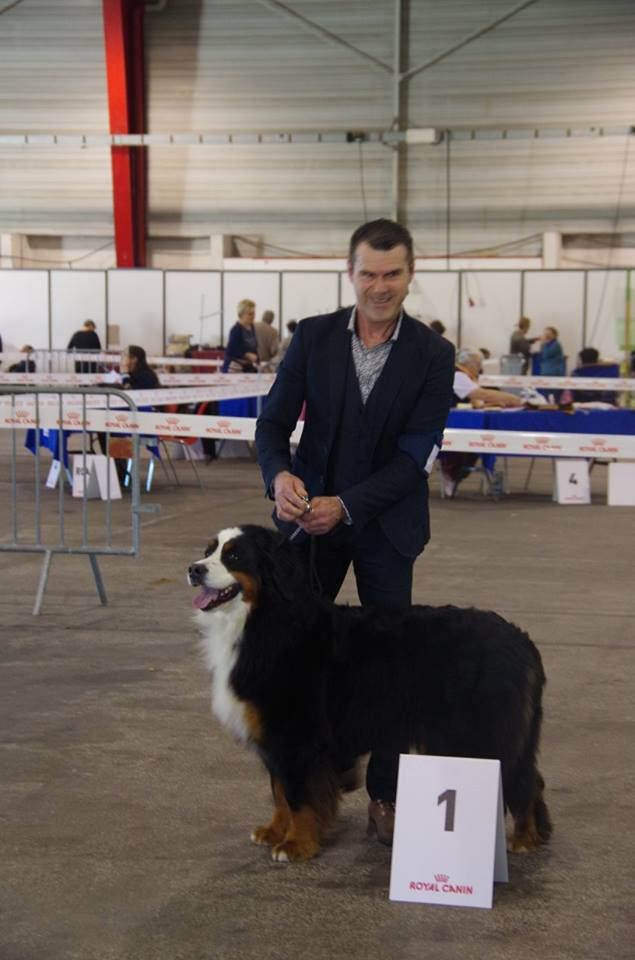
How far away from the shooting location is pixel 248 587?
120 inches

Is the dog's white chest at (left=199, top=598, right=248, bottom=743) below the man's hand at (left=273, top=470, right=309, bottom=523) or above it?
below

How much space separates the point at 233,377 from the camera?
13945mm

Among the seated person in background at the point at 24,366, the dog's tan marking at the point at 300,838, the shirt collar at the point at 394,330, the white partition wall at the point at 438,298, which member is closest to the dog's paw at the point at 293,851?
the dog's tan marking at the point at 300,838

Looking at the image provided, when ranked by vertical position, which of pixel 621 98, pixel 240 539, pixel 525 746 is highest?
pixel 621 98

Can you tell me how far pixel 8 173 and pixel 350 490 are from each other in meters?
23.4

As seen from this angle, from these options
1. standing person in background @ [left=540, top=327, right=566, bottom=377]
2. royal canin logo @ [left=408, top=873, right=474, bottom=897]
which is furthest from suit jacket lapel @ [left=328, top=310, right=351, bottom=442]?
standing person in background @ [left=540, top=327, right=566, bottom=377]

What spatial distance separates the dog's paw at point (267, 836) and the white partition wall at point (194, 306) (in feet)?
67.6

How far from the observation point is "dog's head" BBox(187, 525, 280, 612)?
3.04 metres

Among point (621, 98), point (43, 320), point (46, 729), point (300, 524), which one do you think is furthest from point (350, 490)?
point (43, 320)

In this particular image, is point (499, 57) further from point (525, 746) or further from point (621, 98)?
point (525, 746)

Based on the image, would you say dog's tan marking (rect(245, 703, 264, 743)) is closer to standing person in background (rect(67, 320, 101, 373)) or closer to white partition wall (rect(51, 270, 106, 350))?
standing person in background (rect(67, 320, 101, 373))

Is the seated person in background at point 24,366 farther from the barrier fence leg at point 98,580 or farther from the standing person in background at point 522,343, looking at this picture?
the barrier fence leg at point 98,580

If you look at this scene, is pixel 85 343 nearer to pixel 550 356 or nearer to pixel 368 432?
pixel 550 356

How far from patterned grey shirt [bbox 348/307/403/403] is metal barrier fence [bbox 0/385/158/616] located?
122 inches
